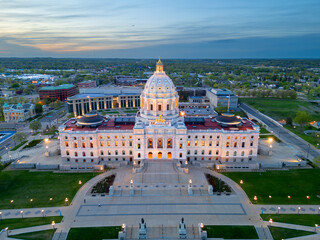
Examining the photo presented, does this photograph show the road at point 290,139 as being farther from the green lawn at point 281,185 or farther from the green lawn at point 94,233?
the green lawn at point 94,233

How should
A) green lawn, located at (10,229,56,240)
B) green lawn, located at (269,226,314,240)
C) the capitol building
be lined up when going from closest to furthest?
green lawn, located at (10,229,56,240) → green lawn, located at (269,226,314,240) → the capitol building

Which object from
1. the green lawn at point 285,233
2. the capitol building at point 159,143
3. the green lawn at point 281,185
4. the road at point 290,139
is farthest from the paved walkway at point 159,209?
the road at point 290,139

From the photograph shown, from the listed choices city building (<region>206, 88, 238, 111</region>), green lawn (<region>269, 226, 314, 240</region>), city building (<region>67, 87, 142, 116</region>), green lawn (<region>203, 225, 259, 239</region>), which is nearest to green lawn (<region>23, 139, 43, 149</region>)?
city building (<region>67, 87, 142, 116</region>)

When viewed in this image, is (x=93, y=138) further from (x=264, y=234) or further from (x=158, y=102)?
(x=264, y=234)

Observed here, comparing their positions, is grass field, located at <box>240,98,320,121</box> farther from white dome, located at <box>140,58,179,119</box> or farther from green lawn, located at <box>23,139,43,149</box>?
green lawn, located at <box>23,139,43,149</box>

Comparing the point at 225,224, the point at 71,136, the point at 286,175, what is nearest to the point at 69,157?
the point at 71,136

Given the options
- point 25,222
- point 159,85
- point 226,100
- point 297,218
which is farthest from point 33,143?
point 226,100
